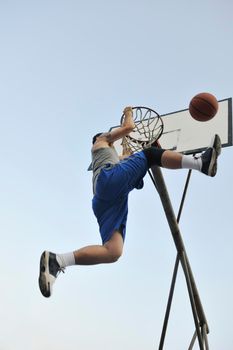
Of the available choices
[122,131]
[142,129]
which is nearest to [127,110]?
[122,131]

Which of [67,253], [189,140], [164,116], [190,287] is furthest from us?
[164,116]

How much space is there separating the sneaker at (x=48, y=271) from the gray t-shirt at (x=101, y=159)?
887 mm

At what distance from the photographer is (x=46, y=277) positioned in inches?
147

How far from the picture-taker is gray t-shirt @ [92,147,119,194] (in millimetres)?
4399

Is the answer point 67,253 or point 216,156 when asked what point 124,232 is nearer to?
point 67,253

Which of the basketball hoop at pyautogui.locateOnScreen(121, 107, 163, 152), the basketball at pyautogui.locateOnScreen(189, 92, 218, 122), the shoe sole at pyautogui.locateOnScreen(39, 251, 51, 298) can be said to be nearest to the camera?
the shoe sole at pyautogui.locateOnScreen(39, 251, 51, 298)

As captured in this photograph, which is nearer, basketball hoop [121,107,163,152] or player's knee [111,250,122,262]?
player's knee [111,250,122,262]

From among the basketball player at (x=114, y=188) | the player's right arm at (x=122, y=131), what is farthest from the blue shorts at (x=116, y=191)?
the player's right arm at (x=122, y=131)

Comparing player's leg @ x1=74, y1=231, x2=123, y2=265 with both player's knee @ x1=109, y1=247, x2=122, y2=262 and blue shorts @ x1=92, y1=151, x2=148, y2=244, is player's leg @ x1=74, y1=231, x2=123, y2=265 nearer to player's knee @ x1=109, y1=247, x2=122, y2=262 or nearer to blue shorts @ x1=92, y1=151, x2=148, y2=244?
player's knee @ x1=109, y1=247, x2=122, y2=262

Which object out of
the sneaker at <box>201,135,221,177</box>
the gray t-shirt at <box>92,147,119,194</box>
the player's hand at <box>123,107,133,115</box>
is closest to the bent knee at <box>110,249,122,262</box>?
the gray t-shirt at <box>92,147,119,194</box>

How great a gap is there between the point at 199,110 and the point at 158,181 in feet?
2.86

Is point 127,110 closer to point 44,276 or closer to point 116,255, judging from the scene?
point 116,255

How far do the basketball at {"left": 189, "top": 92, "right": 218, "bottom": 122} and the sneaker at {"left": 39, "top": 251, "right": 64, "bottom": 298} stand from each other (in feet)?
7.18

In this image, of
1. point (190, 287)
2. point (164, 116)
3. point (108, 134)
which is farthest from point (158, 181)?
point (164, 116)
